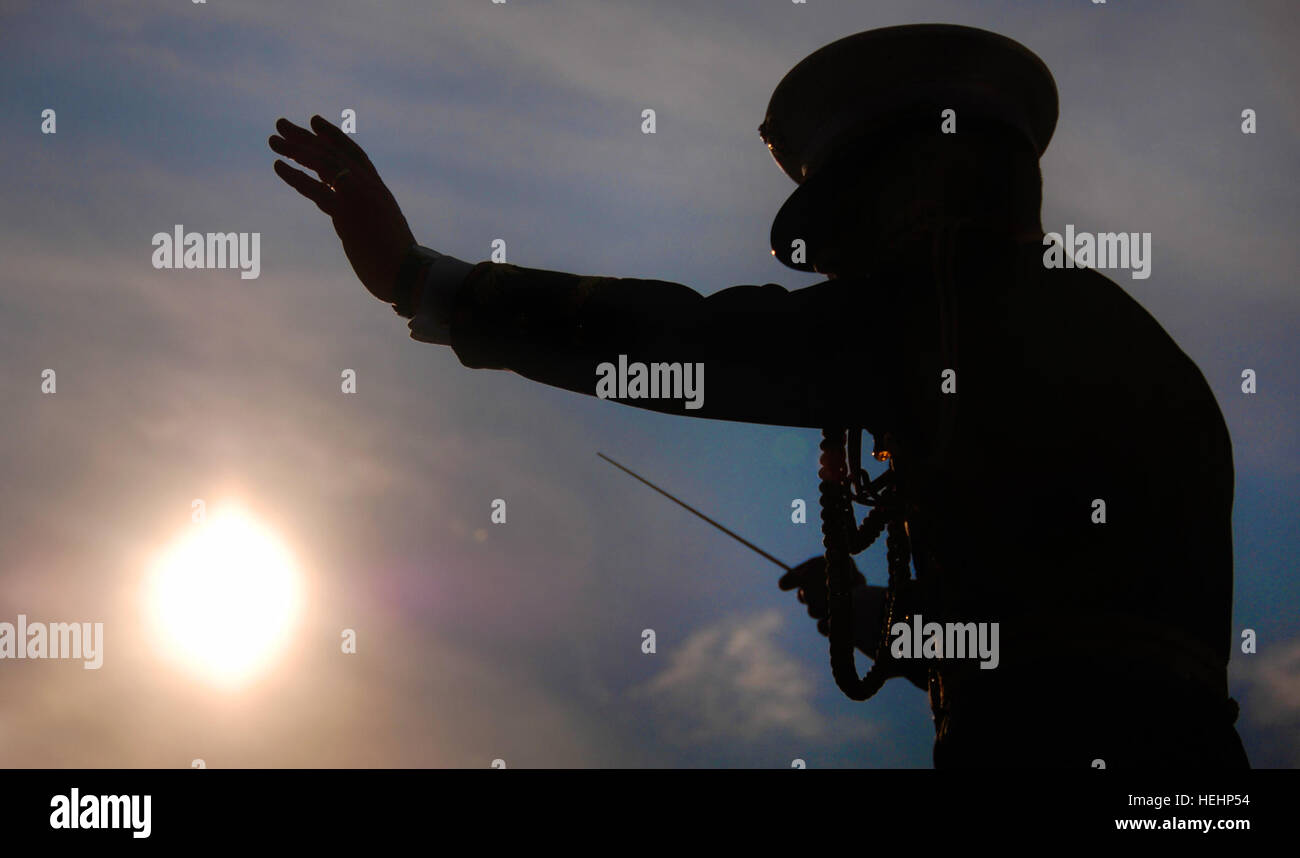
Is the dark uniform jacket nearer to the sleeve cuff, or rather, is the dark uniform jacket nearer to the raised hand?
the sleeve cuff

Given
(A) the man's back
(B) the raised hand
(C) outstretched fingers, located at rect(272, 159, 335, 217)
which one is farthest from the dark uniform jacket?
(C) outstretched fingers, located at rect(272, 159, 335, 217)

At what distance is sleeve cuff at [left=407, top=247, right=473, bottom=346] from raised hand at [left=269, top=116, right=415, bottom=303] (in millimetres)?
137

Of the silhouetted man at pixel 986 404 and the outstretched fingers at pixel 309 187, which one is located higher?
the outstretched fingers at pixel 309 187

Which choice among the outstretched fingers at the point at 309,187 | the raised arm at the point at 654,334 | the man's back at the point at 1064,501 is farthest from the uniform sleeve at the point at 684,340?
the outstretched fingers at the point at 309,187

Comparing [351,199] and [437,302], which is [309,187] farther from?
[437,302]

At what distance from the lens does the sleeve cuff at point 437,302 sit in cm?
328

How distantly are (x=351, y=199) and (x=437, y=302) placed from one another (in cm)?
51

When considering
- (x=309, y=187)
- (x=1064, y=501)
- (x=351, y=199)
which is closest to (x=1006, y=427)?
(x=1064, y=501)

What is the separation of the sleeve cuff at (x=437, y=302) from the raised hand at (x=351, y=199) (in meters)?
0.14

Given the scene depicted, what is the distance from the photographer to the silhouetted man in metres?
2.92

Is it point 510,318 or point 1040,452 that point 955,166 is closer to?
point 1040,452

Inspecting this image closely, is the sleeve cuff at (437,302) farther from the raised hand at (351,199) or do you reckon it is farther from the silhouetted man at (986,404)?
the raised hand at (351,199)
